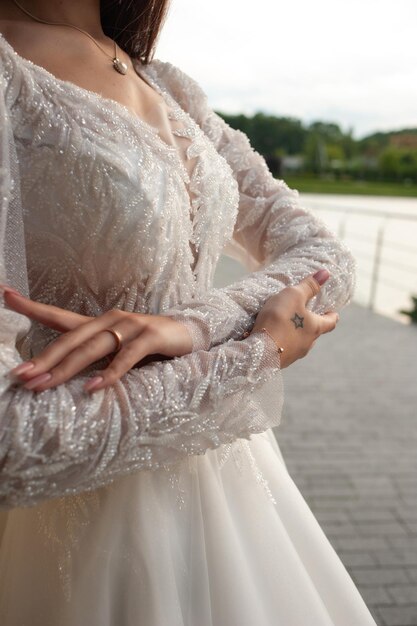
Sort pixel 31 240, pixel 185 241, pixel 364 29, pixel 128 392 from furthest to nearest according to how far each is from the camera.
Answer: pixel 364 29 < pixel 185 241 < pixel 31 240 < pixel 128 392

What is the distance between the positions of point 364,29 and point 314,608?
18.5ft

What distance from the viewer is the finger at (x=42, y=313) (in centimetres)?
63

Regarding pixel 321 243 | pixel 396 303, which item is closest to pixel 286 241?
pixel 321 243

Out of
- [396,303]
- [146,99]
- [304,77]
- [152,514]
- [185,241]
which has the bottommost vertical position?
[396,303]

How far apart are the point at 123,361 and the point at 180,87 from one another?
2.15 feet

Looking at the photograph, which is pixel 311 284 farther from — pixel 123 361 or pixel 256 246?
pixel 123 361

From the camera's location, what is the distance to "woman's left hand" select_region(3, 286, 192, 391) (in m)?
0.60

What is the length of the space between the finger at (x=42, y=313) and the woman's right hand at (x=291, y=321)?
0.81 feet

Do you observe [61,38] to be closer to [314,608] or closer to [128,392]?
[128,392]

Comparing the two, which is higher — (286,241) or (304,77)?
(304,77)

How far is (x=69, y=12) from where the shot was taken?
0.90 m

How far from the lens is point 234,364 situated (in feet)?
A: 2.36

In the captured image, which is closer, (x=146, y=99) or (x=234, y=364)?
(x=234, y=364)

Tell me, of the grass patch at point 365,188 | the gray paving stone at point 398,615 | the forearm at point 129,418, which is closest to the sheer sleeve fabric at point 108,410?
the forearm at point 129,418
